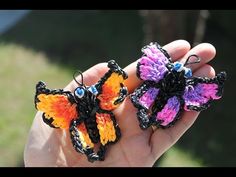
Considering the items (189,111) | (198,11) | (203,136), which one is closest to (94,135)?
(189,111)

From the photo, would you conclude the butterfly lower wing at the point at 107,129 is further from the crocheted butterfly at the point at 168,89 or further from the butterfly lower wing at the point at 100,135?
the crocheted butterfly at the point at 168,89

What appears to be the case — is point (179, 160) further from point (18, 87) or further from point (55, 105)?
point (55, 105)

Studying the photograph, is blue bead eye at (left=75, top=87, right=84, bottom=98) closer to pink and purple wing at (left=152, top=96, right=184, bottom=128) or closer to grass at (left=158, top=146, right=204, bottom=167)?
pink and purple wing at (left=152, top=96, right=184, bottom=128)

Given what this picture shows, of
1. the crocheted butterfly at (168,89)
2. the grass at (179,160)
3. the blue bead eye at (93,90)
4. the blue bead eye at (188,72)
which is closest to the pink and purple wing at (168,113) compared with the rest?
the crocheted butterfly at (168,89)

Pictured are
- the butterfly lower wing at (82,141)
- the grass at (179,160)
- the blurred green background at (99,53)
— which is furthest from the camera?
the blurred green background at (99,53)

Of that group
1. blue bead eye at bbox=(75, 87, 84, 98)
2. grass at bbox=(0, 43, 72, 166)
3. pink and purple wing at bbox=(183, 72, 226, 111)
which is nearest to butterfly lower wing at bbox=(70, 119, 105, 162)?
blue bead eye at bbox=(75, 87, 84, 98)
